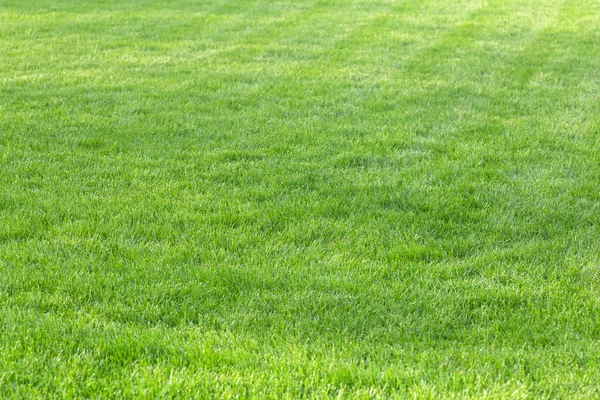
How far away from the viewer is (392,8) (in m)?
13.6

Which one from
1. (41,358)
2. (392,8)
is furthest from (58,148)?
(392,8)

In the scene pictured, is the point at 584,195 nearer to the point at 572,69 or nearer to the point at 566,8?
the point at 572,69

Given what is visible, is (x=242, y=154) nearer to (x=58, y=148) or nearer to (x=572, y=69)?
(x=58, y=148)

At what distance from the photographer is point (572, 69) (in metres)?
9.05

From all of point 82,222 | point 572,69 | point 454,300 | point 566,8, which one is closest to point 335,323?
point 454,300

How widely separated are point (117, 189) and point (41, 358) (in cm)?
212

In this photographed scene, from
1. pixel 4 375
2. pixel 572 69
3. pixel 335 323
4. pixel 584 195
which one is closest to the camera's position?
pixel 4 375

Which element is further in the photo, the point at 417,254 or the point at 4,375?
the point at 417,254

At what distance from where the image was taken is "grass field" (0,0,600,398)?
3.29 metres

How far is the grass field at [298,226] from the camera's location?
329cm

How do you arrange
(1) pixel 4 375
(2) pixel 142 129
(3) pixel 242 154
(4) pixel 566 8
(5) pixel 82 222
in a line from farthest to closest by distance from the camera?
(4) pixel 566 8
(2) pixel 142 129
(3) pixel 242 154
(5) pixel 82 222
(1) pixel 4 375

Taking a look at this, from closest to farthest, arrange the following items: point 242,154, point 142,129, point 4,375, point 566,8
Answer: point 4,375, point 242,154, point 142,129, point 566,8

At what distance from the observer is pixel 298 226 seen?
4.68m

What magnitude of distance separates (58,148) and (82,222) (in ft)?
5.18
